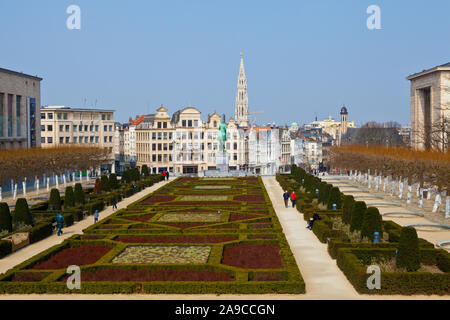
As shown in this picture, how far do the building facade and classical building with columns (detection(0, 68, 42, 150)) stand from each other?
16.5 meters

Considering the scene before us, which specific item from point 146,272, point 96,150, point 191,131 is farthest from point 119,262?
point 191,131

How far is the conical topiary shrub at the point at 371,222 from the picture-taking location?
28.9 m

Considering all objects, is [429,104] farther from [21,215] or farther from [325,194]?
[21,215]

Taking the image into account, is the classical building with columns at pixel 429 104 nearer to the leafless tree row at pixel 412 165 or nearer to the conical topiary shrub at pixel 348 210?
the leafless tree row at pixel 412 165

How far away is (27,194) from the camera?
6075cm

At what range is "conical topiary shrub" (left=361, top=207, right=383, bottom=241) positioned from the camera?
94.7 feet

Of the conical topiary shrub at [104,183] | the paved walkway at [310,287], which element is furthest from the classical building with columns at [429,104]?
the paved walkway at [310,287]

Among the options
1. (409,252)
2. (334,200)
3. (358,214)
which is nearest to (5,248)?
(358,214)

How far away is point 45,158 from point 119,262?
42255 mm

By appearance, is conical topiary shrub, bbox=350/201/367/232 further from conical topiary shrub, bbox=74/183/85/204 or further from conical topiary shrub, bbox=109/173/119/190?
conical topiary shrub, bbox=109/173/119/190

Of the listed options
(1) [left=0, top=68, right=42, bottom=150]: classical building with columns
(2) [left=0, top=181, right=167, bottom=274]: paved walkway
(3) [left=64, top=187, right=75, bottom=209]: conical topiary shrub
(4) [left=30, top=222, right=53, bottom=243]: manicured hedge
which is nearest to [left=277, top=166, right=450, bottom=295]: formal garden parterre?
(2) [left=0, top=181, right=167, bottom=274]: paved walkway

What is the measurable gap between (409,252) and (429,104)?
84.1m

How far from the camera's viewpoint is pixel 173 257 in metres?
27.3
